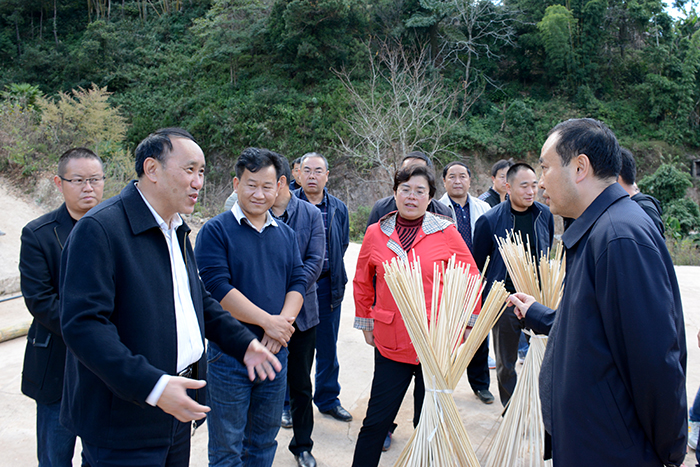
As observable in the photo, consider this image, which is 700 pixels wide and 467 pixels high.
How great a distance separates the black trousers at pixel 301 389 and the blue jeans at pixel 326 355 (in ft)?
1.60

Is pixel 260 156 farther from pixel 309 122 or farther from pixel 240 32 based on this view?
pixel 240 32

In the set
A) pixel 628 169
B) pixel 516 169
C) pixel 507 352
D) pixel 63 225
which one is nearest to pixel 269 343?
pixel 63 225

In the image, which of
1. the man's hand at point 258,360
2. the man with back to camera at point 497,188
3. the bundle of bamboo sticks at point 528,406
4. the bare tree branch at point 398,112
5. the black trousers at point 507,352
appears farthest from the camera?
the bare tree branch at point 398,112

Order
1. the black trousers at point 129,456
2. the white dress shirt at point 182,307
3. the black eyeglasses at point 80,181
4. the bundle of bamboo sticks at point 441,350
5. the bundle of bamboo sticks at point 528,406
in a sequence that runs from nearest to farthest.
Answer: the black trousers at point 129,456 < the white dress shirt at point 182,307 < the bundle of bamboo sticks at point 441,350 < the bundle of bamboo sticks at point 528,406 < the black eyeglasses at point 80,181

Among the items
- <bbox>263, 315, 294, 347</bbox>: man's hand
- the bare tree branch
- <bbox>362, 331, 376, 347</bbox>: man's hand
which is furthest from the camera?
the bare tree branch

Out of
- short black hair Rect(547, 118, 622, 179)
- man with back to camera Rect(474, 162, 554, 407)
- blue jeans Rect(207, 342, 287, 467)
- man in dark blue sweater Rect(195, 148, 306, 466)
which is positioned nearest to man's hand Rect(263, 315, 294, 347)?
man in dark blue sweater Rect(195, 148, 306, 466)

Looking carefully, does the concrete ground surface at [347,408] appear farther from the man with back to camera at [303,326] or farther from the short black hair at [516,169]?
the short black hair at [516,169]

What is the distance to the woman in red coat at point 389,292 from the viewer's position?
85.2 inches

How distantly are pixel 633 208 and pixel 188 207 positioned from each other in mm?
1475

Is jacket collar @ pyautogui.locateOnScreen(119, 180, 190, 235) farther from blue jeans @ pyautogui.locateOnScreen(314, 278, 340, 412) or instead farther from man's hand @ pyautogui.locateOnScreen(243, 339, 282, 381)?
blue jeans @ pyautogui.locateOnScreen(314, 278, 340, 412)

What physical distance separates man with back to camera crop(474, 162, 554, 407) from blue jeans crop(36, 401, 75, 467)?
8.06 feet

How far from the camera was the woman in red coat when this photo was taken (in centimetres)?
216

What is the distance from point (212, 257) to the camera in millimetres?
2059

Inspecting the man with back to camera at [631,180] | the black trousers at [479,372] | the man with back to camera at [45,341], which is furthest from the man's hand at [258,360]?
the man with back to camera at [631,180]
